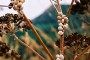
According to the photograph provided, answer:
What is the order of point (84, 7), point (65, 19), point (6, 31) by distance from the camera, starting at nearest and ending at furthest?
point (65, 19), point (6, 31), point (84, 7)

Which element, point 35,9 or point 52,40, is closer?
point 52,40

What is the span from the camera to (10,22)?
4.60 ft

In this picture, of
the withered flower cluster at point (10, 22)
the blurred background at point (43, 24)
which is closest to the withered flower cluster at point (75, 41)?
the withered flower cluster at point (10, 22)

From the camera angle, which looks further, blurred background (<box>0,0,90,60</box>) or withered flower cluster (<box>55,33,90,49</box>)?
blurred background (<box>0,0,90,60</box>)

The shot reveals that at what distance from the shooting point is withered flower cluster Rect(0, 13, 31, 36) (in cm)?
137

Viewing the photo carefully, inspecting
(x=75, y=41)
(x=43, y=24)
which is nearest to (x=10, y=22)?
(x=75, y=41)

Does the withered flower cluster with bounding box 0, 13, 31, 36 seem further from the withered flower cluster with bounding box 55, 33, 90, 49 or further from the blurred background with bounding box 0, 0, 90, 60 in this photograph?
the blurred background with bounding box 0, 0, 90, 60

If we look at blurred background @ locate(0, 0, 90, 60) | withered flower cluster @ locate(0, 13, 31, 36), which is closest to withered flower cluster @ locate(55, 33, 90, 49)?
withered flower cluster @ locate(0, 13, 31, 36)

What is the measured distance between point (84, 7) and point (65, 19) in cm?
70

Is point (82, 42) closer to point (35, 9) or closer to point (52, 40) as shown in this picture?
point (52, 40)

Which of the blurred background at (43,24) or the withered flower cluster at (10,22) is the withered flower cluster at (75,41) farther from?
the blurred background at (43,24)

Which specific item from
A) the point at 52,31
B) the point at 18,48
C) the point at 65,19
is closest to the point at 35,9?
the point at 52,31

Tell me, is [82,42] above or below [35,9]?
above

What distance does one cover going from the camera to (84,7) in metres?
1.58
